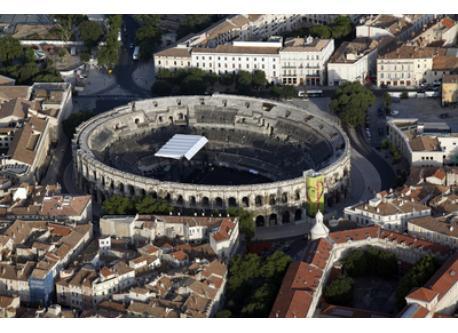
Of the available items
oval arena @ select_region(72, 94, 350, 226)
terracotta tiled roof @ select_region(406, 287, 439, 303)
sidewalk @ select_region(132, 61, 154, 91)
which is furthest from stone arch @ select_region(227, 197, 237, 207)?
sidewalk @ select_region(132, 61, 154, 91)

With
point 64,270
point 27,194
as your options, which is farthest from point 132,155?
point 64,270

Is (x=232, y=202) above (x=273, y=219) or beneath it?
above

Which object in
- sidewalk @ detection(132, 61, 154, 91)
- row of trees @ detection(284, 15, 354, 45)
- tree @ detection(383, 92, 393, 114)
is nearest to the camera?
tree @ detection(383, 92, 393, 114)

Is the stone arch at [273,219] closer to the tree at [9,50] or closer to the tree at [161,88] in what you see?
the tree at [161,88]

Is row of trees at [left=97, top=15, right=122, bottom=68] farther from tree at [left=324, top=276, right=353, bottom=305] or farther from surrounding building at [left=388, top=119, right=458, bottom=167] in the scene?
tree at [left=324, top=276, right=353, bottom=305]

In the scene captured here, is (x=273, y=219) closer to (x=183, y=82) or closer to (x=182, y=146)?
(x=182, y=146)

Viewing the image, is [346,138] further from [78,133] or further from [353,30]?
[353,30]

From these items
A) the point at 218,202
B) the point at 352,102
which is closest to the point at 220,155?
the point at 218,202
